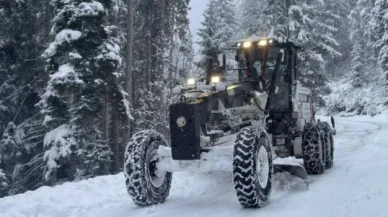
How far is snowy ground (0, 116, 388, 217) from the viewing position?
21.5ft

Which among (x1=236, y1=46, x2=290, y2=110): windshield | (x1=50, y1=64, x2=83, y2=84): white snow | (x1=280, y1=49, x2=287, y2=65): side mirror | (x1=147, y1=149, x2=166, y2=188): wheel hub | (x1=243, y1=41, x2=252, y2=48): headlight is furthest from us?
(x1=50, y1=64, x2=83, y2=84): white snow

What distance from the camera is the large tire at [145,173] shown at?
23.1ft

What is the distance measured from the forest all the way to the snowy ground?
351 cm

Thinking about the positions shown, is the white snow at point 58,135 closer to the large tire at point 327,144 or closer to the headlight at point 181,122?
the large tire at point 327,144

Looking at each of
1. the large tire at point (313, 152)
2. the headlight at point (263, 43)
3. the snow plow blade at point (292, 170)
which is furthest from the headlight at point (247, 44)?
the snow plow blade at point (292, 170)

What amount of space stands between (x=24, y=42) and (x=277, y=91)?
14.8 meters

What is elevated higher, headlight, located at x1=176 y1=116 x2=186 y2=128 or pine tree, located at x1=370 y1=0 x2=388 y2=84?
pine tree, located at x1=370 y1=0 x2=388 y2=84

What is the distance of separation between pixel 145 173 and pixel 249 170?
1.78 metres

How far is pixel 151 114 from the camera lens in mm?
28000

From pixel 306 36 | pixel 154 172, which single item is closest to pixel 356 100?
pixel 306 36

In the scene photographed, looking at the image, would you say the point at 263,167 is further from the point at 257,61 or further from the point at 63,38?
the point at 63,38

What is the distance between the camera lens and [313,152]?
32.4ft

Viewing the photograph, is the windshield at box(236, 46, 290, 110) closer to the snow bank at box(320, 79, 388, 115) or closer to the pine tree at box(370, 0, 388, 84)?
the pine tree at box(370, 0, 388, 84)

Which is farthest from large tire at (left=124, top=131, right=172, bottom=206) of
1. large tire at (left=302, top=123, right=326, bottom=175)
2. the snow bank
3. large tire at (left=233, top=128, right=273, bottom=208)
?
the snow bank
